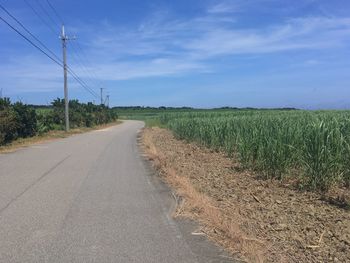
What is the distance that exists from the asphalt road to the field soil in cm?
41

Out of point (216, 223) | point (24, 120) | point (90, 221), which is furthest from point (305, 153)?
point (24, 120)

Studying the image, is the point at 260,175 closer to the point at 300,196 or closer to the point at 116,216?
the point at 300,196

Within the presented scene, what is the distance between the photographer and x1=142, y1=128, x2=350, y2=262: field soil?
6098mm

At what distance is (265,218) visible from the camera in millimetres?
7914

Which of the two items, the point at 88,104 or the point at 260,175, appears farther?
the point at 88,104

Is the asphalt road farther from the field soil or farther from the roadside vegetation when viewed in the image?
the roadside vegetation

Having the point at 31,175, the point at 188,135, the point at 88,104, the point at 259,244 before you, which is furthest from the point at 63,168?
the point at 88,104

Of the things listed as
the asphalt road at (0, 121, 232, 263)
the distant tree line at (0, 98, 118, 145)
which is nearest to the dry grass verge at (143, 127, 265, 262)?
the asphalt road at (0, 121, 232, 263)

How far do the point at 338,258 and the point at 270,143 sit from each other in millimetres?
6194

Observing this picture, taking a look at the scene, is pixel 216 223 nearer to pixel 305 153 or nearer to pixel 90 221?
pixel 90 221

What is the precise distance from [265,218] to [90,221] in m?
2.80

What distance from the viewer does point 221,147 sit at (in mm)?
21047

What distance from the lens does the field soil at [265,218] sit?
6.10 meters

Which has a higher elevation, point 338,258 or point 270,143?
point 270,143
